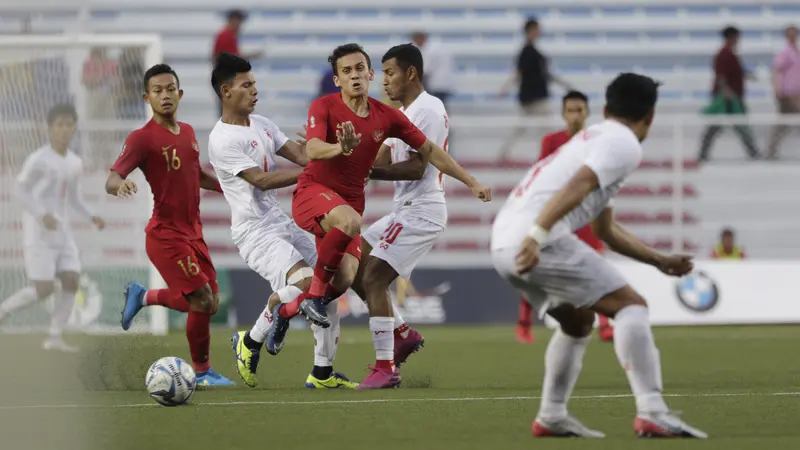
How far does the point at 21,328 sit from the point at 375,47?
55.0ft

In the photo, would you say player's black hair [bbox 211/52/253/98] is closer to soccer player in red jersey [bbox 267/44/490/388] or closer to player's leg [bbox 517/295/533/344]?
soccer player in red jersey [bbox 267/44/490/388]

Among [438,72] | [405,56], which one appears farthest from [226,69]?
[438,72]

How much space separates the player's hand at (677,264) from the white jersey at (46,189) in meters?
3.03

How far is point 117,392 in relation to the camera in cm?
1009

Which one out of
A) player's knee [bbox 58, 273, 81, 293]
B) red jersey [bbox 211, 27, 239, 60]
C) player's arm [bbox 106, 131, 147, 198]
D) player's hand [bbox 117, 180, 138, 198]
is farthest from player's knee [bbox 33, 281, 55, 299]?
red jersey [bbox 211, 27, 239, 60]

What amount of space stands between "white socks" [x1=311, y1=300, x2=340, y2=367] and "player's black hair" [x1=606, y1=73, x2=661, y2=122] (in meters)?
3.69

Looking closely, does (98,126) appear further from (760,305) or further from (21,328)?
(760,305)

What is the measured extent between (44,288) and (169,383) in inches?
38.0

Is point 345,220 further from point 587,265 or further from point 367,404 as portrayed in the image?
point 587,265

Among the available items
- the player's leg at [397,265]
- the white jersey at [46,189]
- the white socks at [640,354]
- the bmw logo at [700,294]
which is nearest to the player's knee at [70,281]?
the white jersey at [46,189]

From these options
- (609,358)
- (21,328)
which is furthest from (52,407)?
(609,358)

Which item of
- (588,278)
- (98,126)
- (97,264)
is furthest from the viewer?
(97,264)

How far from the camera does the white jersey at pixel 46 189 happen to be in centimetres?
766

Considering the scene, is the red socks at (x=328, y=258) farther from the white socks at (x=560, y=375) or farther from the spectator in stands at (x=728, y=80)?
the spectator in stands at (x=728, y=80)
